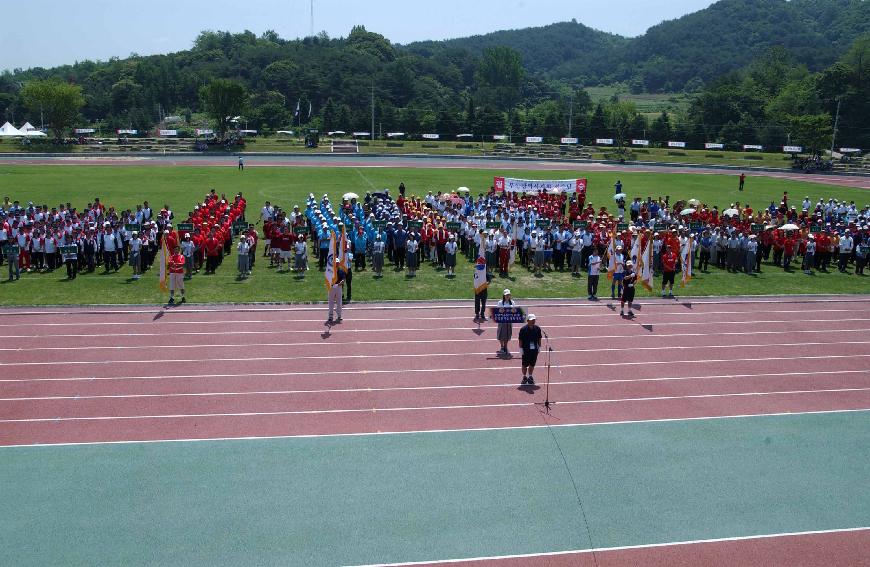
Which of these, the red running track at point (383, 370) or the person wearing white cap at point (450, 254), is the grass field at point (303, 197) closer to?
the person wearing white cap at point (450, 254)

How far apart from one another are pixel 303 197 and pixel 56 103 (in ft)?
173

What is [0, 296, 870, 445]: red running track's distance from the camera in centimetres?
1348

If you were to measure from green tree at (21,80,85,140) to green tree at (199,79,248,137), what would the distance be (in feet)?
46.8

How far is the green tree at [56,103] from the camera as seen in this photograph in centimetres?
7862

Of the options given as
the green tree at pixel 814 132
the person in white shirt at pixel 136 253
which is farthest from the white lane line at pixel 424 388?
the green tree at pixel 814 132

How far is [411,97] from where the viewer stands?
127 m

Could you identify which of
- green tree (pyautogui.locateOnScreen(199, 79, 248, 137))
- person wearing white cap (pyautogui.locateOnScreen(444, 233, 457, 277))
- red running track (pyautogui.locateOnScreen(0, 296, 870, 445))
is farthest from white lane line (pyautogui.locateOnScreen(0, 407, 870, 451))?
green tree (pyautogui.locateOnScreen(199, 79, 248, 137))

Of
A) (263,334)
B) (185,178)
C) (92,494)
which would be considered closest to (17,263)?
(263,334)

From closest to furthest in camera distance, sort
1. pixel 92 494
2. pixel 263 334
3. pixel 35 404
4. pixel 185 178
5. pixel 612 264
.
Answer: pixel 92 494 < pixel 35 404 < pixel 263 334 < pixel 612 264 < pixel 185 178

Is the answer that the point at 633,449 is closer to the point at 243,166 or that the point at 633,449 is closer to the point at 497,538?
the point at 497,538

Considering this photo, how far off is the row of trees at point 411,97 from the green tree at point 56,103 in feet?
0.51

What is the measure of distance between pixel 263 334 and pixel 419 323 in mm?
4049

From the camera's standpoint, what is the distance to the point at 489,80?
150750 mm

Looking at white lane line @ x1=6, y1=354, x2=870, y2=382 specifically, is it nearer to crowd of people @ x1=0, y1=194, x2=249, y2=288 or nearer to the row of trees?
crowd of people @ x1=0, y1=194, x2=249, y2=288
